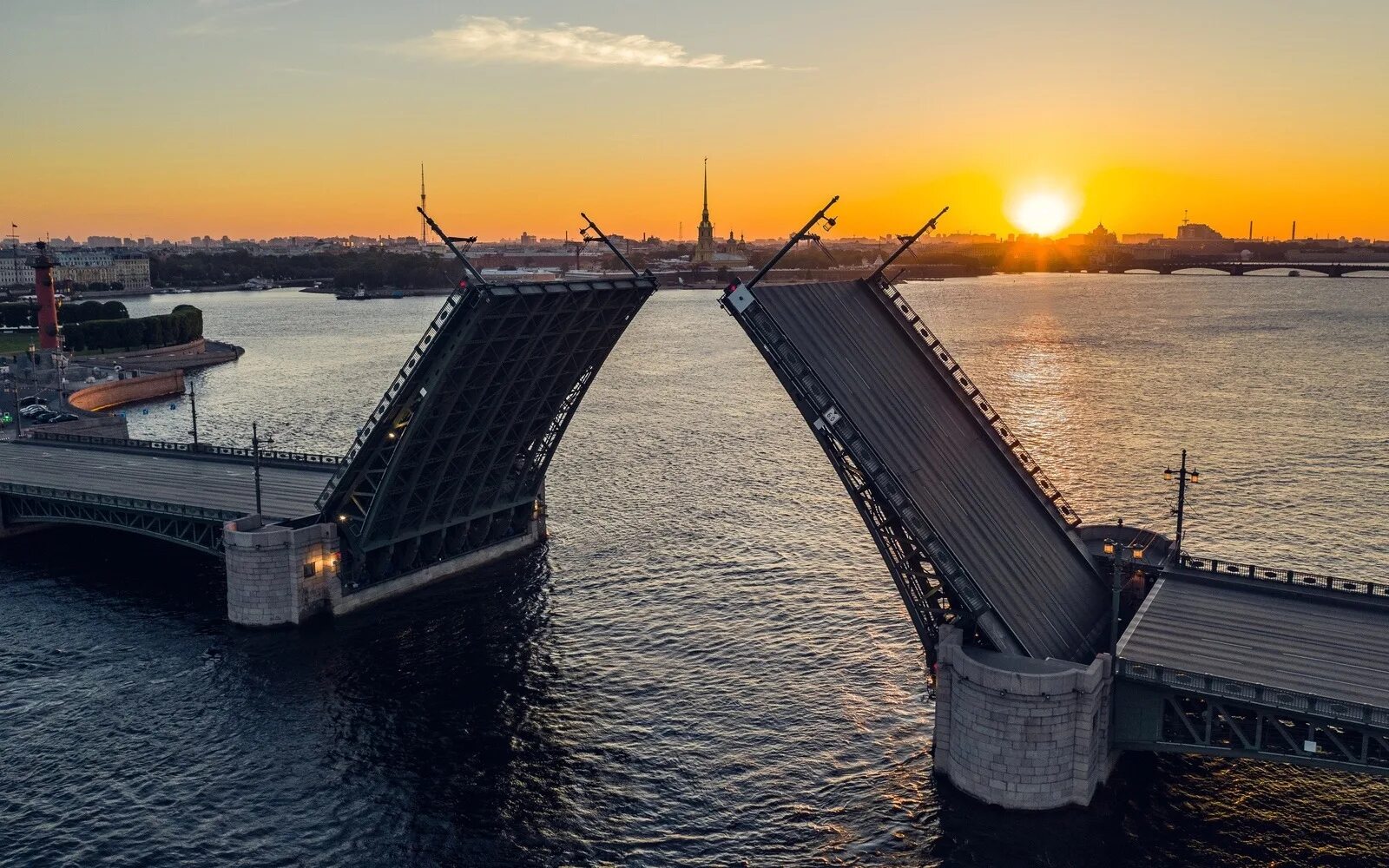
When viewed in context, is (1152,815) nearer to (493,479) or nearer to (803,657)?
(803,657)

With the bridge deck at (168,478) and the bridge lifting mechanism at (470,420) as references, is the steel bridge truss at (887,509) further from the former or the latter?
the bridge deck at (168,478)

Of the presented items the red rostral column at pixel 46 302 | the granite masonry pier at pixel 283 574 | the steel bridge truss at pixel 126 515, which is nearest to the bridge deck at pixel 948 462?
the granite masonry pier at pixel 283 574

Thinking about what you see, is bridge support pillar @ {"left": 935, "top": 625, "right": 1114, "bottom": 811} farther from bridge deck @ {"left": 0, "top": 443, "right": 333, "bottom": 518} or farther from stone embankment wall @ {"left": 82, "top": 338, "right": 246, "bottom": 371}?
stone embankment wall @ {"left": 82, "top": 338, "right": 246, "bottom": 371}

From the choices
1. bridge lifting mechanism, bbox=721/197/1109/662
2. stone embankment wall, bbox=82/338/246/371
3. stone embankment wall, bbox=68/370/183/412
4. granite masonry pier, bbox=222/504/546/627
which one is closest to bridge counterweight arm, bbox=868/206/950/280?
bridge lifting mechanism, bbox=721/197/1109/662

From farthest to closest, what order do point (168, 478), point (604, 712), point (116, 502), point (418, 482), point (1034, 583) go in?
1. point (168, 478)
2. point (116, 502)
3. point (418, 482)
4. point (604, 712)
5. point (1034, 583)

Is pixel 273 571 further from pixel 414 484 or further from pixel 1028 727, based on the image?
pixel 1028 727

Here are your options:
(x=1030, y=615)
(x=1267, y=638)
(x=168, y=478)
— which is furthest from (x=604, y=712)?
(x=168, y=478)
